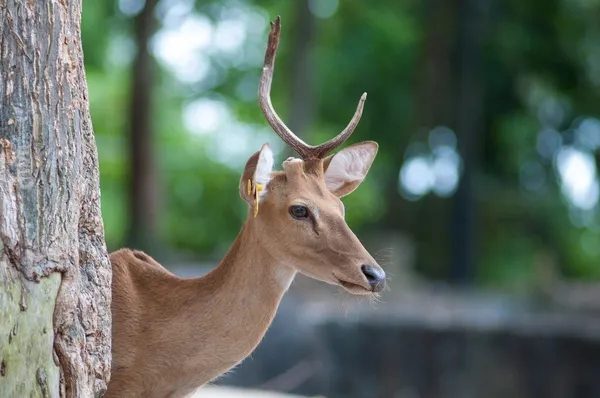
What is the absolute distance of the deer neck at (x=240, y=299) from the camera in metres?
4.46

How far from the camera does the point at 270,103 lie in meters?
4.57

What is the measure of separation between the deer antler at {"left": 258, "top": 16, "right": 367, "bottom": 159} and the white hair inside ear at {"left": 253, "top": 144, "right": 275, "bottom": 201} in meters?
0.11

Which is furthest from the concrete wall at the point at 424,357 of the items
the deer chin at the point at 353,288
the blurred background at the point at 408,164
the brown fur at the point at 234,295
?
→ the deer chin at the point at 353,288

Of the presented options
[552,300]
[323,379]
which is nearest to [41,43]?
[323,379]

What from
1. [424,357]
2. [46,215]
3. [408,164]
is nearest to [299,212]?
[46,215]

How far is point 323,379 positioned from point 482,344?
1.72 meters

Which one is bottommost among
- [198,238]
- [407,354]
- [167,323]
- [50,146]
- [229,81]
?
[167,323]

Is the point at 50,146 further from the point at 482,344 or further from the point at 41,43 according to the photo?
the point at 482,344

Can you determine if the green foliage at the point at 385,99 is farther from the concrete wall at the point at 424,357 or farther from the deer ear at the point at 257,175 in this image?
the deer ear at the point at 257,175

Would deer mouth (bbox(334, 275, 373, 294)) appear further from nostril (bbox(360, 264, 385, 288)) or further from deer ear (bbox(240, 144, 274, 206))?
deer ear (bbox(240, 144, 274, 206))

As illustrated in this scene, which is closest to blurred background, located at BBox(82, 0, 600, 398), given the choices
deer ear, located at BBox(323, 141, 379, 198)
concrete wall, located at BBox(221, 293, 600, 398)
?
concrete wall, located at BBox(221, 293, 600, 398)

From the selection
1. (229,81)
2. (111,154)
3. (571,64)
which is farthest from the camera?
(111,154)

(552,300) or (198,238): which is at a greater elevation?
(198,238)

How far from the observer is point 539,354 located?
35.2 ft
